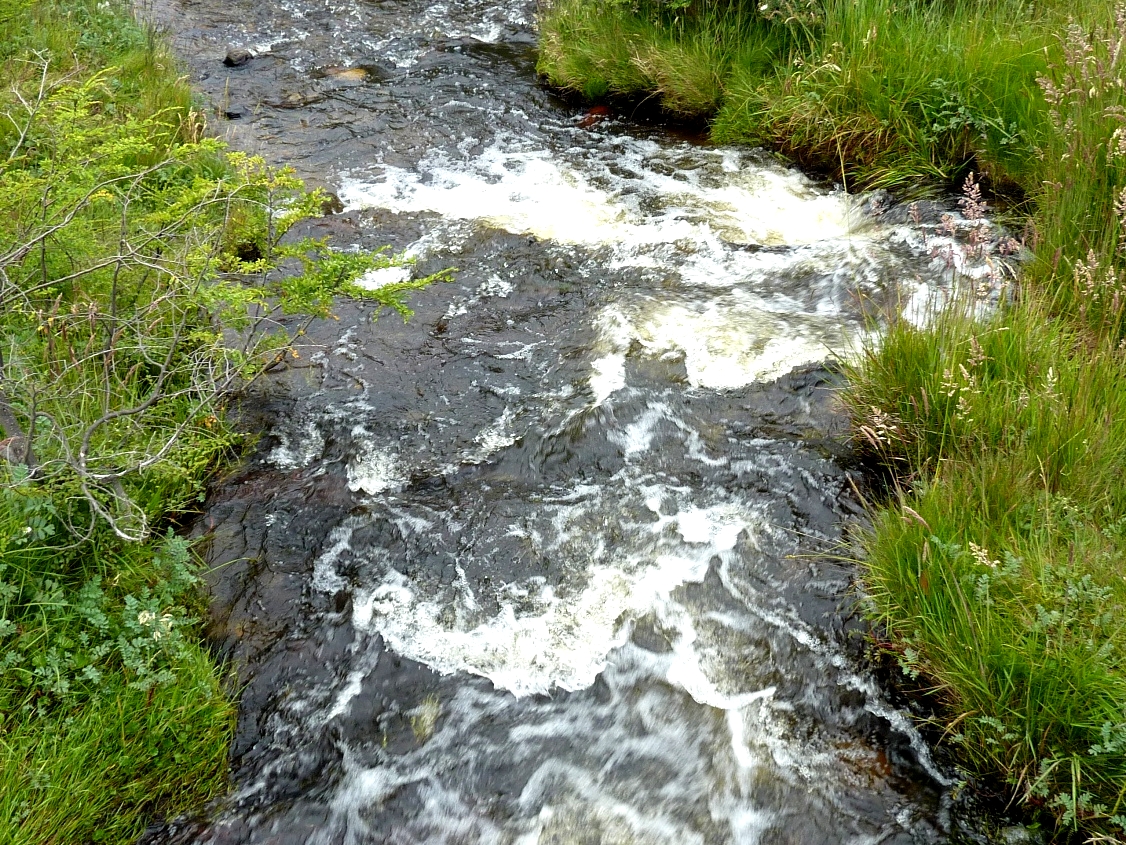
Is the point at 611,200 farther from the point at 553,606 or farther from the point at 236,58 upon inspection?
the point at 236,58

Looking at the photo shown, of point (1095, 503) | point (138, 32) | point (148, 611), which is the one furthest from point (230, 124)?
point (1095, 503)

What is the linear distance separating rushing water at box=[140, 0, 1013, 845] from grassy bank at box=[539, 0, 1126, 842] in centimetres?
37

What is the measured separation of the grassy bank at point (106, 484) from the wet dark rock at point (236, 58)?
5.19m

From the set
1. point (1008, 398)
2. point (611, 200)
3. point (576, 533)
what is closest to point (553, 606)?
point (576, 533)

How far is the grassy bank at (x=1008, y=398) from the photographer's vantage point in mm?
2744

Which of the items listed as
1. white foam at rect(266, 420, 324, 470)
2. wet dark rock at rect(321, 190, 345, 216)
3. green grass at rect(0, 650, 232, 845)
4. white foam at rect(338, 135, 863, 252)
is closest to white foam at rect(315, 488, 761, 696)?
white foam at rect(266, 420, 324, 470)

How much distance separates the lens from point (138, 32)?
8062mm

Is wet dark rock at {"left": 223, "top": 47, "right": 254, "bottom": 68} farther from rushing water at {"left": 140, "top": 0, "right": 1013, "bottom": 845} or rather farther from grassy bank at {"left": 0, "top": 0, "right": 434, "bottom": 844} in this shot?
grassy bank at {"left": 0, "top": 0, "right": 434, "bottom": 844}

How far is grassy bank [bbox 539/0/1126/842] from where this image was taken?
2.74 metres

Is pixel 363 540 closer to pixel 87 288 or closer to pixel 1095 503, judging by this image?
pixel 87 288

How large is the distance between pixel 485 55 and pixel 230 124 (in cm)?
338

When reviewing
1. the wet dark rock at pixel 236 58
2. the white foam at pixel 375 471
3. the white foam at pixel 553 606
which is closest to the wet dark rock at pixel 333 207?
the white foam at pixel 375 471

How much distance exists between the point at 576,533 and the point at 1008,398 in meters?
2.10

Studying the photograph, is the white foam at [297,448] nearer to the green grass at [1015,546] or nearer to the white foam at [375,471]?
the white foam at [375,471]
